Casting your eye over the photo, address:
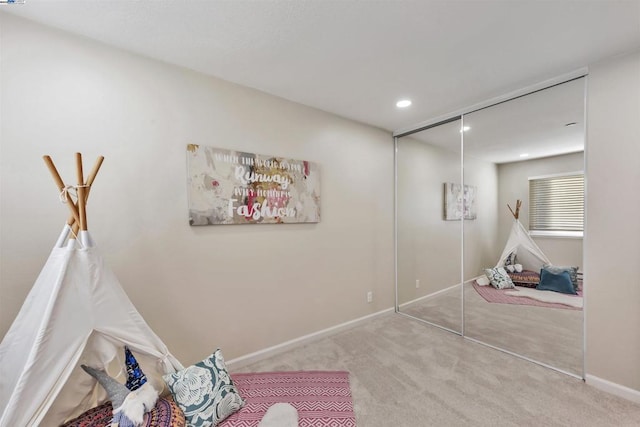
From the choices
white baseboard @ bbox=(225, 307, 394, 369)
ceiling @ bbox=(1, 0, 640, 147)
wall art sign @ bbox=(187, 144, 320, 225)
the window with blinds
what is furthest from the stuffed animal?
the window with blinds

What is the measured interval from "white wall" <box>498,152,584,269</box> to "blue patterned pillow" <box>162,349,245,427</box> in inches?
109

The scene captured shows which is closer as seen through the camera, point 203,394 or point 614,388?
point 203,394

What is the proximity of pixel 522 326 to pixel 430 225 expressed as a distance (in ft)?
4.55

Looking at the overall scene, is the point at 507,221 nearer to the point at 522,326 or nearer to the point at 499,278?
the point at 499,278

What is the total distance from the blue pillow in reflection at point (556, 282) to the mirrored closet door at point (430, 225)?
2.46 ft

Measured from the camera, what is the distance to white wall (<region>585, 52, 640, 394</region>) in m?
1.86

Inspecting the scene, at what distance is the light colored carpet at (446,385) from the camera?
1.73 m

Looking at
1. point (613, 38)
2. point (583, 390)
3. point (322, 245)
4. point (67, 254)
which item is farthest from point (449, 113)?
point (67, 254)

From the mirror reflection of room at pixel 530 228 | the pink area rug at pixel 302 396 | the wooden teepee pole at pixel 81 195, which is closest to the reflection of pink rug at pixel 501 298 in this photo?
the mirror reflection of room at pixel 530 228

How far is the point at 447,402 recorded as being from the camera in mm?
1881

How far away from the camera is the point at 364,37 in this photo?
1.71 meters

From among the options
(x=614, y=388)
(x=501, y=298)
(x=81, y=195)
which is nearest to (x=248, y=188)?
(x=81, y=195)

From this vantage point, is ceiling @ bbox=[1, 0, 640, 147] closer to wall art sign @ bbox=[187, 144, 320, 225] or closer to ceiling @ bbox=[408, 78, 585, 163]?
ceiling @ bbox=[408, 78, 585, 163]

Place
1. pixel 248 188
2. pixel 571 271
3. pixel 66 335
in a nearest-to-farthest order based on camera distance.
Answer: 1. pixel 66 335
2. pixel 571 271
3. pixel 248 188
